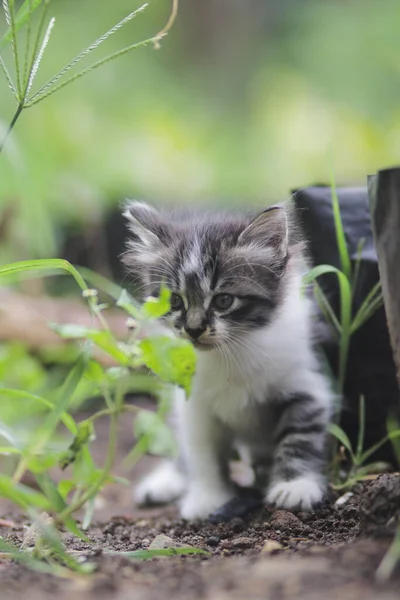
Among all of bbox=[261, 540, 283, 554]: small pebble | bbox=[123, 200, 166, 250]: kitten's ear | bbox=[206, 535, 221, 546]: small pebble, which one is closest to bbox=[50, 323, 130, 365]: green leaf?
bbox=[261, 540, 283, 554]: small pebble

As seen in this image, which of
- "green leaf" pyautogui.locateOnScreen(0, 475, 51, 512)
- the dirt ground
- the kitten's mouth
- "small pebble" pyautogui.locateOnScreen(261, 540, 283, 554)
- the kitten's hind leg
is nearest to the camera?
the dirt ground

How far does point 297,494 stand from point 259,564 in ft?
3.14

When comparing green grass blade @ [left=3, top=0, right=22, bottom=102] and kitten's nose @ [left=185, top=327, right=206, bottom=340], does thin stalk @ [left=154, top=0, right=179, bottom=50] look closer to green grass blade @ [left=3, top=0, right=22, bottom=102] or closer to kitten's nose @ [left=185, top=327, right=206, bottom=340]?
green grass blade @ [left=3, top=0, right=22, bottom=102]

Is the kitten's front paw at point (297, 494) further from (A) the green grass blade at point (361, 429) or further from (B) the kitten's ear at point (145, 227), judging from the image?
(B) the kitten's ear at point (145, 227)

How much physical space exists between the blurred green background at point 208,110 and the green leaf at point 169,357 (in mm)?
2245

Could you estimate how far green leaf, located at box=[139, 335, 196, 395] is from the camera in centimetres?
171

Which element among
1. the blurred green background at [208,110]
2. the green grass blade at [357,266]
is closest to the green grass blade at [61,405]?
the green grass blade at [357,266]

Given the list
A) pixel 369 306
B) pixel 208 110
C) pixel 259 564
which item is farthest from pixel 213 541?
pixel 208 110

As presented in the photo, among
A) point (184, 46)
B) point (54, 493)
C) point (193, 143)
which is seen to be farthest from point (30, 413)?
point (184, 46)

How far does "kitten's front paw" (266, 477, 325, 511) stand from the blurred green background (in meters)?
1.96

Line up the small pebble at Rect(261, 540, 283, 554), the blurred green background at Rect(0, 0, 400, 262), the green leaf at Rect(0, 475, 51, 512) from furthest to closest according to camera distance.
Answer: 1. the blurred green background at Rect(0, 0, 400, 262)
2. the small pebble at Rect(261, 540, 283, 554)
3. the green leaf at Rect(0, 475, 51, 512)

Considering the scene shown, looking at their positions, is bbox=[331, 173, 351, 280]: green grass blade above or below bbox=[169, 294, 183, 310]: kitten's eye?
above

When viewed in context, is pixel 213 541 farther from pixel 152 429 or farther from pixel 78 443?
pixel 152 429

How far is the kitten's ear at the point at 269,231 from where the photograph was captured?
255 cm
